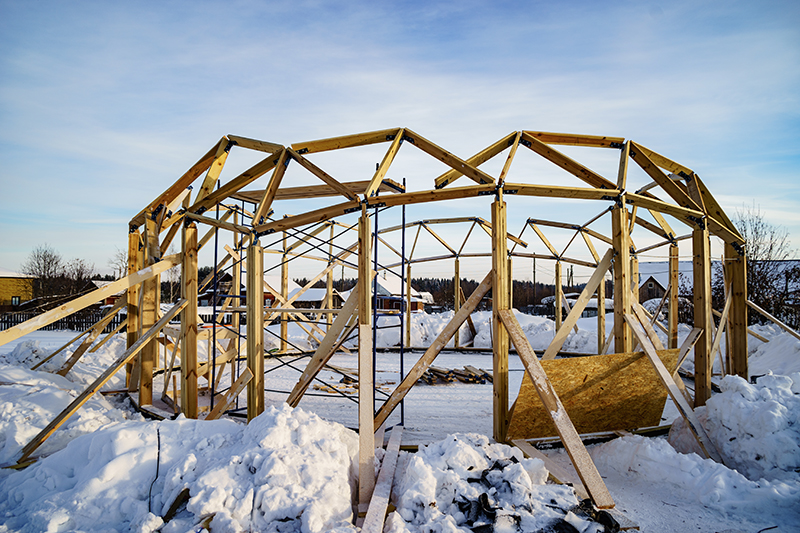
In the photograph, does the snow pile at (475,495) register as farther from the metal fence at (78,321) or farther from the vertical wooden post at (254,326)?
the metal fence at (78,321)

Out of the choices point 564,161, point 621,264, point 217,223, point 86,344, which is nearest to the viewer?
point 621,264

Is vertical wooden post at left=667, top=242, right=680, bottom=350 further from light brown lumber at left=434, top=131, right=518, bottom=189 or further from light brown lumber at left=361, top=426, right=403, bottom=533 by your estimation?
light brown lumber at left=361, top=426, right=403, bottom=533

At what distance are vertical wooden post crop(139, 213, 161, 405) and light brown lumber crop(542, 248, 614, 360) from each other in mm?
7323

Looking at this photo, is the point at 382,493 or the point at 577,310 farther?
the point at 577,310

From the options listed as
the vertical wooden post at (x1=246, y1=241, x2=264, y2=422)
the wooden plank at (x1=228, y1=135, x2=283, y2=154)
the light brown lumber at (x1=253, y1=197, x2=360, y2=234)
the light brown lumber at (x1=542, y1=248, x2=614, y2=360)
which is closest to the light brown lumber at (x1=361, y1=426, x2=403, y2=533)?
the vertical wooden post at (x1=246, y1=241, x2=264, y2=422)

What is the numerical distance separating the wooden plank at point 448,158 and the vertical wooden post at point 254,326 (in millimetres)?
3131

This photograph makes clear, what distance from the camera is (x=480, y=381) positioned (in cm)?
1250

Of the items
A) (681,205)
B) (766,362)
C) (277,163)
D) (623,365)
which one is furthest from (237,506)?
(766,362)

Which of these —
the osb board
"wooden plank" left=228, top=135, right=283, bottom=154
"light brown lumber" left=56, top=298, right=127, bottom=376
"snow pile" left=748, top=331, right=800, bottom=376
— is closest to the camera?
the osb board

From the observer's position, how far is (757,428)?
607 cm

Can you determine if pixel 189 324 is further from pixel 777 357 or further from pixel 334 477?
pixel 777 357

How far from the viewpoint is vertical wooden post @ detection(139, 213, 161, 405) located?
329 inches

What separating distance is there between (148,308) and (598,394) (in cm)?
845

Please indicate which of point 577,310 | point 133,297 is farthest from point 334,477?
point 133,297
